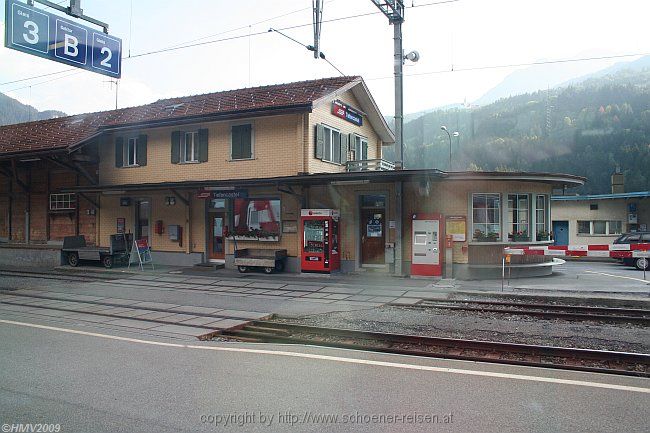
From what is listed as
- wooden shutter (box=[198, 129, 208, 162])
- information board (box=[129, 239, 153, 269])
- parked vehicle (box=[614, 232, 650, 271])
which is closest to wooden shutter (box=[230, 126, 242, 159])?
wooden shutter (box=[198, 129, 208, 162])

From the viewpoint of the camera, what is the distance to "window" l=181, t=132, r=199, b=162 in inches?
835

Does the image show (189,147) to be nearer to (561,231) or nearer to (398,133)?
(398,133)

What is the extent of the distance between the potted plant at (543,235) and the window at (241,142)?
10903 mm

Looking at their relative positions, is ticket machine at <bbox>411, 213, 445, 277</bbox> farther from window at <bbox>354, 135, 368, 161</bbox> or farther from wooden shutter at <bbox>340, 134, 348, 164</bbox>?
window at <bbox>354, 135, 368, 161</bbox>

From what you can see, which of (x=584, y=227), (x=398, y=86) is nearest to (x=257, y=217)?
(x=398, y=86)

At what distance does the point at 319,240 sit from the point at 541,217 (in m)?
7.84

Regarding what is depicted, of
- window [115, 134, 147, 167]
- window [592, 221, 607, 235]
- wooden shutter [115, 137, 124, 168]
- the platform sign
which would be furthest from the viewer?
window [592, 221, 607, 235]

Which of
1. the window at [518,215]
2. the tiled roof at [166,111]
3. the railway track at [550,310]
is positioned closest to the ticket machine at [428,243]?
the window at [518,215]

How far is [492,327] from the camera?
966 cm

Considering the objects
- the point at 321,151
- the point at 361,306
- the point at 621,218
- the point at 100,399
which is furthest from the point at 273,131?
the point at 621,218

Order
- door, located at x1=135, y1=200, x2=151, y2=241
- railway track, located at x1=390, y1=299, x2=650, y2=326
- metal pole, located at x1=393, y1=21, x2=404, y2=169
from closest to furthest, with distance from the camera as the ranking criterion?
railway track, located at x1=390, y1=299, x2=650, y2=326 < metal pole, located at x1=393, y1=21, x2=404, y2=169 < door, located at x1=135, y1=200, x2=151, y2=241

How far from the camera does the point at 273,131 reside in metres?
19.4

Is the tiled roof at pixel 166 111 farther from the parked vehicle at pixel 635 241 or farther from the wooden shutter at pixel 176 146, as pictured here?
the parked vehicle at pixel 635 241

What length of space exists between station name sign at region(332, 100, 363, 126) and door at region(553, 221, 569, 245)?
16279 millimetres
